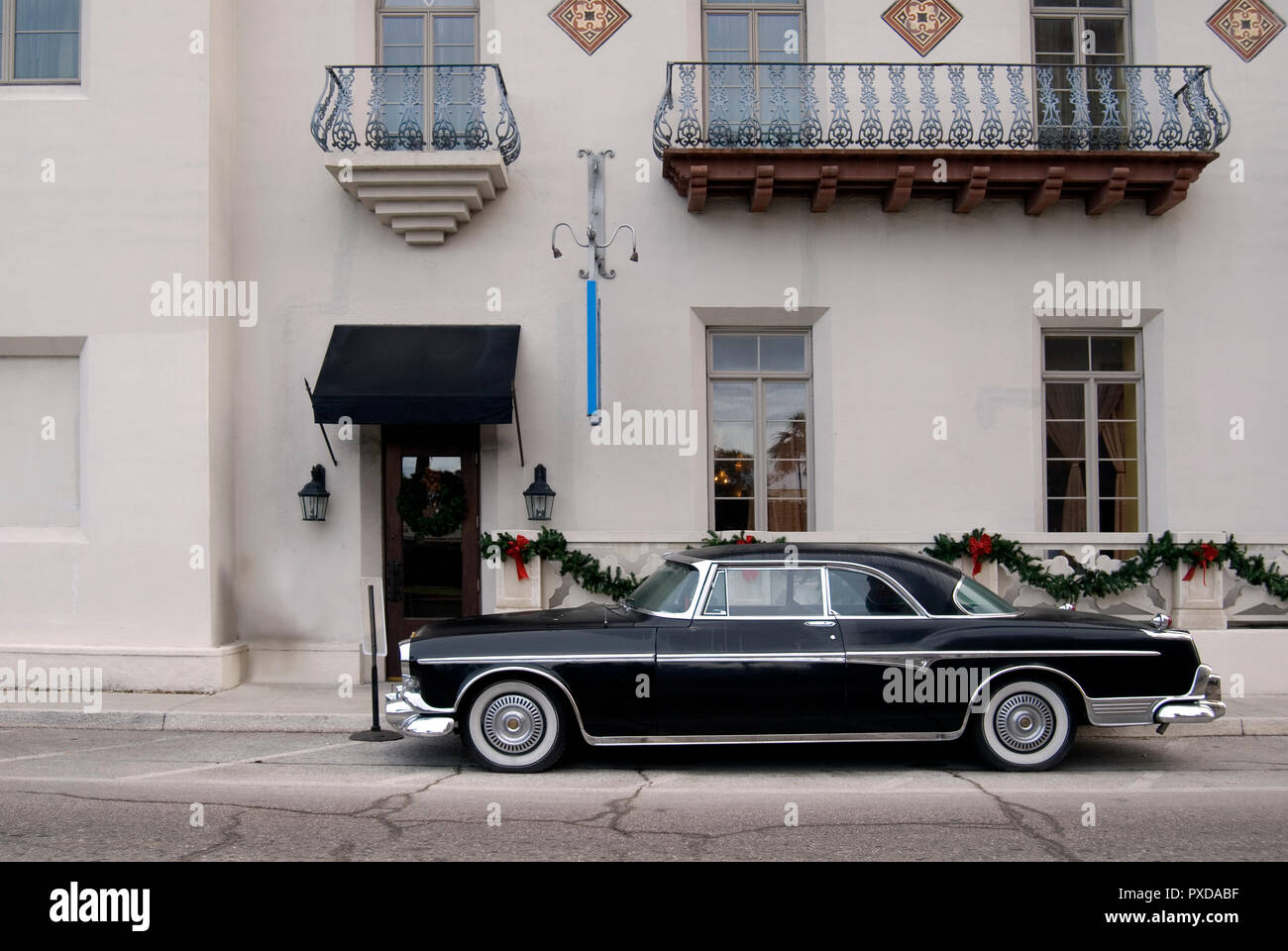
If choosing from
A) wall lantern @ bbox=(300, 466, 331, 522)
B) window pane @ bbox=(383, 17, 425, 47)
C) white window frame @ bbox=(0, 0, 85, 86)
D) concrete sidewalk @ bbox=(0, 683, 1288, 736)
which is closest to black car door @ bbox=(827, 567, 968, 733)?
concrete sidewalk @ bbox=(0, 683, 1288, 736)

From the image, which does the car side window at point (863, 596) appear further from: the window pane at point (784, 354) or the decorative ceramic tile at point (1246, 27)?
the decorative ceramic tile at point (1246, 27)

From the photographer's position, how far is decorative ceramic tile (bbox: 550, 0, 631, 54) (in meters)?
11.7

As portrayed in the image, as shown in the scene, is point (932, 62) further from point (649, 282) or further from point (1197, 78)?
point (649, 282)

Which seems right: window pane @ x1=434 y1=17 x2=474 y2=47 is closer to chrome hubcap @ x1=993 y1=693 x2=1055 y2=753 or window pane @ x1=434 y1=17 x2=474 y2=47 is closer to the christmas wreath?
the christmas wreath

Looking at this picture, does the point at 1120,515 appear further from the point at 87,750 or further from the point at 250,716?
the point at 87,750

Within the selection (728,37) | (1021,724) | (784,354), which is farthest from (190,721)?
(728,37)

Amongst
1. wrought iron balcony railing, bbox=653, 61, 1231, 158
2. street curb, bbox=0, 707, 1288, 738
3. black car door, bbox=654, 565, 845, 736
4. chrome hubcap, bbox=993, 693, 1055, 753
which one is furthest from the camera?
wrought iron balcony railing, bbox=653, 61, 1231, 158

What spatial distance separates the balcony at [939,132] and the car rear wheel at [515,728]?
230 inches

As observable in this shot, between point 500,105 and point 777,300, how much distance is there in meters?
3.47

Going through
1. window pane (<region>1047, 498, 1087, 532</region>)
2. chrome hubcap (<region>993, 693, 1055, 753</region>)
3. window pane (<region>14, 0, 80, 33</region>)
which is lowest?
chrome hubcap (<region>993, 693, 1055, 753</region>)

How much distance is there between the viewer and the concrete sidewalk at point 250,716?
30.1 feet

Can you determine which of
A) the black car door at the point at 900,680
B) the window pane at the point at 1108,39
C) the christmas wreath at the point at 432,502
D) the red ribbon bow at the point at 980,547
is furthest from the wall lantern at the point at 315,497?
the window pane at the point at 1108,39

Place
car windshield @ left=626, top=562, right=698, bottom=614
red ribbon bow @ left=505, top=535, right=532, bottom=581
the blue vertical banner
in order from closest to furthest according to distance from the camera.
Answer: car windshield @ left=626, top=562, right=698, bottom=614 → red ribbon bow @ left=505, top=535, right=532, bottom=581 → the blue vertical banner

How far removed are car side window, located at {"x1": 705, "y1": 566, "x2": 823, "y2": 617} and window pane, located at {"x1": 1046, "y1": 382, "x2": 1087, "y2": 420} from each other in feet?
17.5
